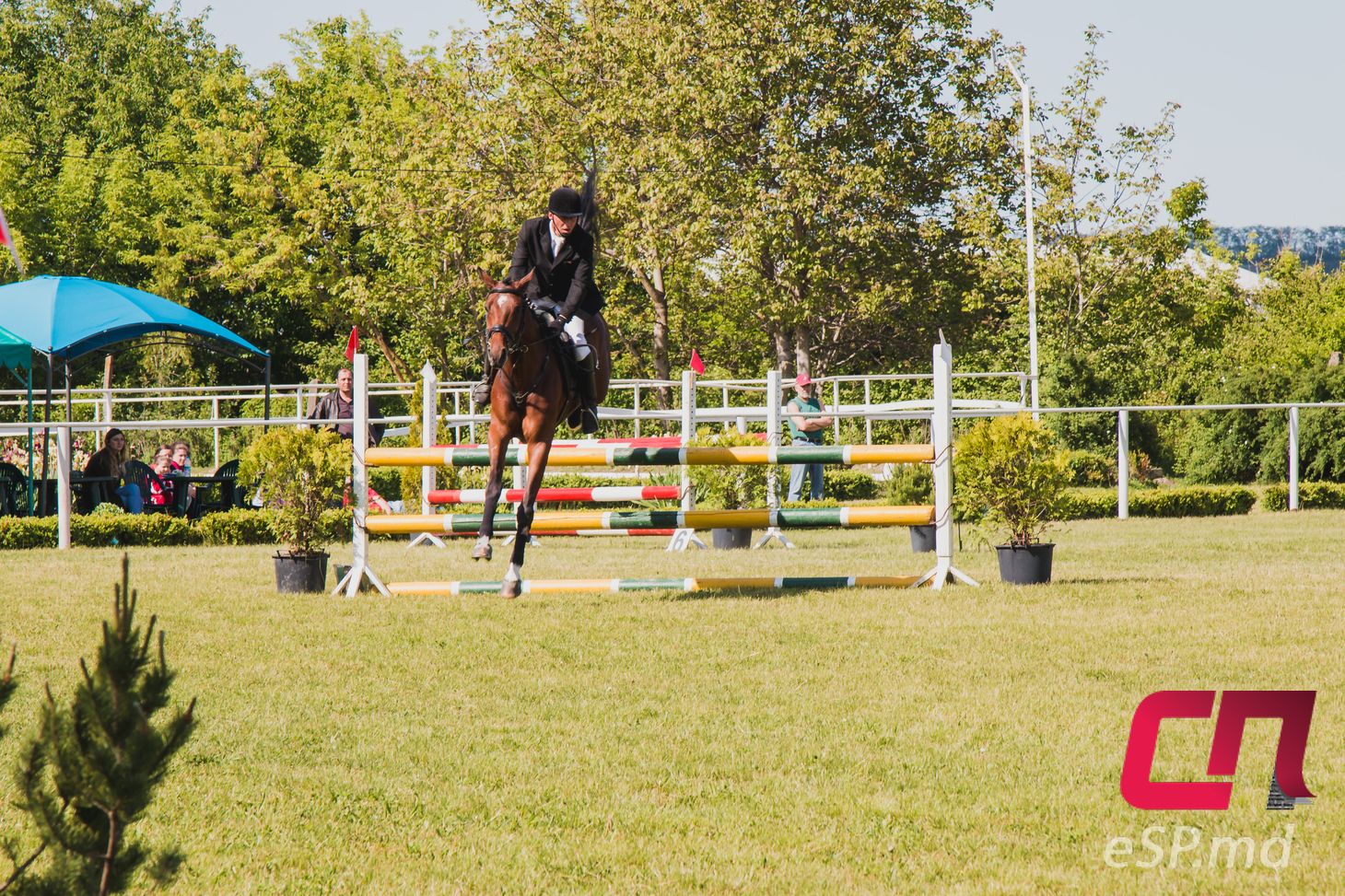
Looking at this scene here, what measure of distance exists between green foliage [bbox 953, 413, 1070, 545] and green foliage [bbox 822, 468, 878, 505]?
34.0 feet

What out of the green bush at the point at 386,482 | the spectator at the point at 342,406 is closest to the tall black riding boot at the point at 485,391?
the spectator at the point at 342,406

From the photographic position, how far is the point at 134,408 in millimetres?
34531

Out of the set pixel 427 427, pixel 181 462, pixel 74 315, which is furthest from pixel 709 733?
pixel 74 315

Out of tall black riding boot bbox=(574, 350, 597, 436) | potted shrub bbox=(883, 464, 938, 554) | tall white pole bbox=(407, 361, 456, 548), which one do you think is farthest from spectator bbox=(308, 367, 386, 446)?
tall black riding boot bbox=(574, 350, 597, 436)

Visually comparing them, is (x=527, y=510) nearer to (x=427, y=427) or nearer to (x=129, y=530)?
(x=427, y=427)

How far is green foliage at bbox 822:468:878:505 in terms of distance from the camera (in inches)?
798

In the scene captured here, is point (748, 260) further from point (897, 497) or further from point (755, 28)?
point (897, 497)

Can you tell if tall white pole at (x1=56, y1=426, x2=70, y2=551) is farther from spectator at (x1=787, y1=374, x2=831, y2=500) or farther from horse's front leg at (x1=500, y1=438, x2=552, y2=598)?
spectator at (x1=787, y1=374, x2=831, y2=500)

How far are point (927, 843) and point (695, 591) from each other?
226 inches

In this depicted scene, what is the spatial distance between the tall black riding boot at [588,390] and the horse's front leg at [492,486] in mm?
575

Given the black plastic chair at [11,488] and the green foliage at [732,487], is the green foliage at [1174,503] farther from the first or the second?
the black plastic chair at [11,488]

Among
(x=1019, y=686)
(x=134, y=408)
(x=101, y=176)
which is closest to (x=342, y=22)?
(x=101, y=176)

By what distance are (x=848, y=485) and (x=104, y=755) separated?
18.6 metres

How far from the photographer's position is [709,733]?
5.32 metres
